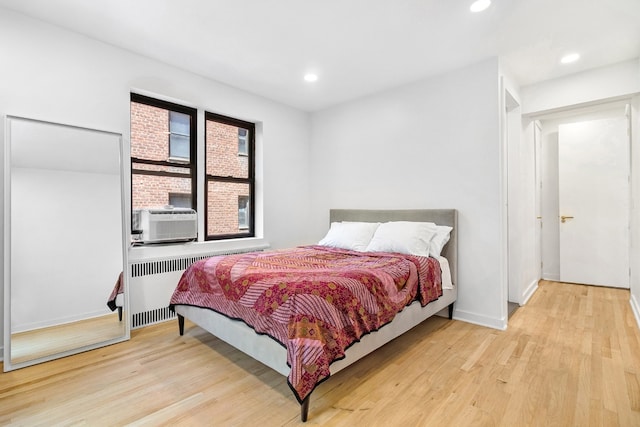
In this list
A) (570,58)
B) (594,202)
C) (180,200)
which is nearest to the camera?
(570,58)

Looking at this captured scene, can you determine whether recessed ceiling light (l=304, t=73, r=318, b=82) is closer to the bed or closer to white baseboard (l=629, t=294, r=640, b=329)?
the bed

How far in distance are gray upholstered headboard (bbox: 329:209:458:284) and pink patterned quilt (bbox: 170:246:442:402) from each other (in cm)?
41

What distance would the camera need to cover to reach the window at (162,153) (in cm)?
313

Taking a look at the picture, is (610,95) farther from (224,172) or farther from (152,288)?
(152,288)

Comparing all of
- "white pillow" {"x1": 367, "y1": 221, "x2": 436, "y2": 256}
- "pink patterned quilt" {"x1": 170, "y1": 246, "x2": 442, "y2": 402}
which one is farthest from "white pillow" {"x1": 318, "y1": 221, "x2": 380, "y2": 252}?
"pink patterned quilt" {"x1": 170, "y1": 246, "x2": 442, "y2": 402}

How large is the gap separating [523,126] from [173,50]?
157 inches

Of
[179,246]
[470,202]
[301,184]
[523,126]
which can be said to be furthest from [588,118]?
[179,246]

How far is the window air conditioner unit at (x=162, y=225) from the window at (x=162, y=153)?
0.22 metres

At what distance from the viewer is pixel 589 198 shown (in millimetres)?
4359

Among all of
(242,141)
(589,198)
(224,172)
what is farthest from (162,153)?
(589,198)

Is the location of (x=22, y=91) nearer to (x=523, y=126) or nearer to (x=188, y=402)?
(x=188, y=402)

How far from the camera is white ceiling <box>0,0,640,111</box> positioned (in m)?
2.24

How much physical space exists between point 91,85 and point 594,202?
20.2ft

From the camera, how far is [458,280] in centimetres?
319
